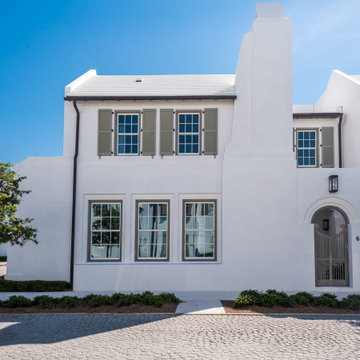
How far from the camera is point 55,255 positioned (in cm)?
1344

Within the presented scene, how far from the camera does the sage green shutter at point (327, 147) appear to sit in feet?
50.1

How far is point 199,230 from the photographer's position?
43.8ft

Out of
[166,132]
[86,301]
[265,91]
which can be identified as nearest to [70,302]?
[86,301]

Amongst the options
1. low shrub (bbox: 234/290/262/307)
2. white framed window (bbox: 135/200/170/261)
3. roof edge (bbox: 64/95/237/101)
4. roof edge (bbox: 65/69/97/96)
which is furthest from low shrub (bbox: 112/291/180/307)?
roof edge (bbox: 65/69/97/96)

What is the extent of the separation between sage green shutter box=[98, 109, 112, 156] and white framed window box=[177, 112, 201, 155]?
2435mm

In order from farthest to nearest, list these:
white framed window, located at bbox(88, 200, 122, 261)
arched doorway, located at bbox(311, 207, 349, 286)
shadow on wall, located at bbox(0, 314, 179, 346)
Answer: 1. white framed window, located at bbox(88, 200, 122, 261)
2. arched doorway, located at bbox(311, 207, 349, 286)
3. shadow on wall, located at bbox(0, 314, 179, 346)

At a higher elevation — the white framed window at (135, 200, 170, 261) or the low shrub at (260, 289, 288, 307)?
the white framed window at (135, 200, 170, 261)

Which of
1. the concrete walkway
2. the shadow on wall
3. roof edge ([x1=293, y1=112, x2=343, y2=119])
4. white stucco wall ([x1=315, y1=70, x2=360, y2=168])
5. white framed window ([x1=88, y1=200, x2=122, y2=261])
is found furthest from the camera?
roof edge ([x1=293, y1=112, x2=343, y2=119])

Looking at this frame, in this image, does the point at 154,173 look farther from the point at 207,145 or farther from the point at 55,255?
the point at 55,255

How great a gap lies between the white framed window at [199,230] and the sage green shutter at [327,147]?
5.18m

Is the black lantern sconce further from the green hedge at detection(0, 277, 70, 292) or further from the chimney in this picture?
the green hedge at detection(0, 277, 70, 292)

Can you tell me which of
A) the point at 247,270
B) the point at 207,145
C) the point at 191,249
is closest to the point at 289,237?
the point at 247,270

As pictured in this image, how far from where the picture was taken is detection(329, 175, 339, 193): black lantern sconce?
41.5 feet

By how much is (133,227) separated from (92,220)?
4.82 ft
